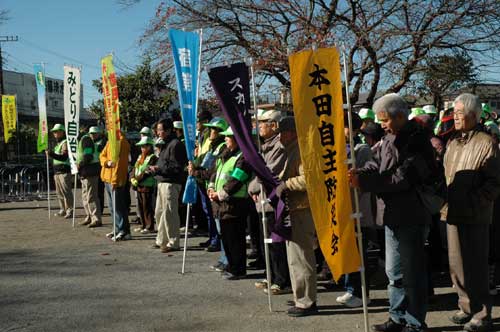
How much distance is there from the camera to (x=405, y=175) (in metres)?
4.19

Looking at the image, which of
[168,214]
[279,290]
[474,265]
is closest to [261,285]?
[279,290]

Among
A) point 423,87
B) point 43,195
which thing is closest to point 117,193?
point 423,87

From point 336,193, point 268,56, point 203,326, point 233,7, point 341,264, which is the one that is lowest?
point 203,326

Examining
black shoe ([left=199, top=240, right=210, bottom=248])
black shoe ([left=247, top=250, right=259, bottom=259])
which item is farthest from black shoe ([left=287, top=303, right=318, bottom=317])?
black shoe ([left=199, top=240, right=210, bottom=248])

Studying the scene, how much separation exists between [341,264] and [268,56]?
9625 mm

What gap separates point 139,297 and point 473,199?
3.63 meters

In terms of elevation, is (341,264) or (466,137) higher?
(466,137)

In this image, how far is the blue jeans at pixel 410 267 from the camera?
437cm

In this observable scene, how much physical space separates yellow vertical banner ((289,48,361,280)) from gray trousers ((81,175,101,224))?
8.15 metres

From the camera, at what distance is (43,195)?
65.3 feet

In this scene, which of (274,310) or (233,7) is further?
(233,7)

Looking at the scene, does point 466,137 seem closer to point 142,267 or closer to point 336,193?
point 336,193

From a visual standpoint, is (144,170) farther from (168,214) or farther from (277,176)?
(277,176)

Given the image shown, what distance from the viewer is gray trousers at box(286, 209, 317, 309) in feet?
17.4
